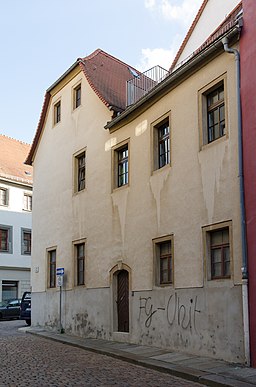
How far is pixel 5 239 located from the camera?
39719 mm

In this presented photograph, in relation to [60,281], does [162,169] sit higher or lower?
higher

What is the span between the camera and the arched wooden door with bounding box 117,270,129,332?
57.0 feet

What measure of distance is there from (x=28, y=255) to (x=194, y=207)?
28.5 meters

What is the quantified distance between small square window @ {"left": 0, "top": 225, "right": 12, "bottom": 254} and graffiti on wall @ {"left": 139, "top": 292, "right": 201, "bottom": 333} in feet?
81.6

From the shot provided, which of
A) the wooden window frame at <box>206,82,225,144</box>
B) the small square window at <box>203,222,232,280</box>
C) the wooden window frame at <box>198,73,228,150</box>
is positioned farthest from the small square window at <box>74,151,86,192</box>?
the small square window at <box>203,222,232,280</box>

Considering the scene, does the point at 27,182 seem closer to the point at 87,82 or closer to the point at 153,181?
the point at 87,82

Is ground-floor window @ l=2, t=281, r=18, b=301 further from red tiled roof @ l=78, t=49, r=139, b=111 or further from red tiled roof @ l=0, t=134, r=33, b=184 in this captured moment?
red tiled roof @ l=78, t=49, r=139, b=111

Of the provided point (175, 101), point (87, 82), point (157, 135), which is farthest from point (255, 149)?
point (87, 82)

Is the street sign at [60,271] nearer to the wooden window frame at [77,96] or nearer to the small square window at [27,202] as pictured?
the wooden window frame at [77,96]

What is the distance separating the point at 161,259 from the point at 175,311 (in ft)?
5.94

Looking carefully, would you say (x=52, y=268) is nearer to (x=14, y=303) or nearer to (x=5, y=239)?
(x=14, y=303)

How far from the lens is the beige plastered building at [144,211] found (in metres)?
13.0

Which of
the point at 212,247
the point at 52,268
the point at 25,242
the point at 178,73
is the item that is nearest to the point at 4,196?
the point at 25,242

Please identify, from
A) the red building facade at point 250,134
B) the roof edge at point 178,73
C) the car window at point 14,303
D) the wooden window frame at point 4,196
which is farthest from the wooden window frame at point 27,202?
the red building facade at point 250,134
